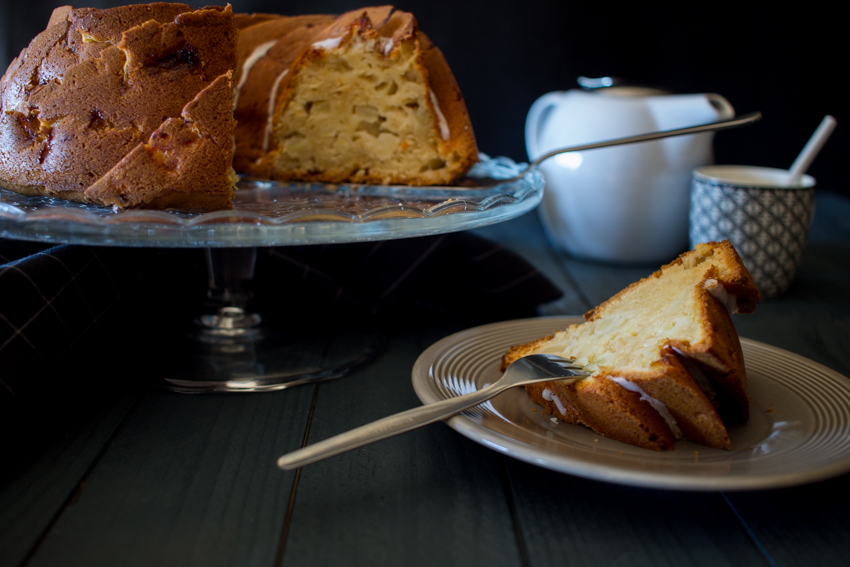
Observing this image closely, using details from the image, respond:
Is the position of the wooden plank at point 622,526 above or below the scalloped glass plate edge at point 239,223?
below

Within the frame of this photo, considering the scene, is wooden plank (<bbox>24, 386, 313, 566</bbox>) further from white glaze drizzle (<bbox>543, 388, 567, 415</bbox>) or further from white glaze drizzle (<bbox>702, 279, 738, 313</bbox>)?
white glaze drizzle (<bbox>702, 279, 738, 313</bbox>)

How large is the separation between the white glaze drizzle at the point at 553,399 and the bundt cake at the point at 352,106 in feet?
2.03

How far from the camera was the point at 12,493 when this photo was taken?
71 centimetres

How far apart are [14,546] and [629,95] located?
164 cm

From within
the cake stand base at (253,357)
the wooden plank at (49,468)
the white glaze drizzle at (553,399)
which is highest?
the white glaze drizzle at (553,399)

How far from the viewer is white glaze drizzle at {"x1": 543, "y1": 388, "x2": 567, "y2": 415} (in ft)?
2.67

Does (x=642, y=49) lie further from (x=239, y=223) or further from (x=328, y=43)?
(x=239, y=223)

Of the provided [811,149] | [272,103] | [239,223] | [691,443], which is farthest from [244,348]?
[811,149]

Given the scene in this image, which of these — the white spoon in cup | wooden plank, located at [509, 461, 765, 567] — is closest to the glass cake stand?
wooden plank, located at [509, 461, 765, 567]

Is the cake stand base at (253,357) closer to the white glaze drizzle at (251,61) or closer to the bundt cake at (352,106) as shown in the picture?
the bundt cake at (352,106)

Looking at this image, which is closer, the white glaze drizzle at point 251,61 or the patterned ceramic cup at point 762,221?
the white glaze drizzle at point 251,61

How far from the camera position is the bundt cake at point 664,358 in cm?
73

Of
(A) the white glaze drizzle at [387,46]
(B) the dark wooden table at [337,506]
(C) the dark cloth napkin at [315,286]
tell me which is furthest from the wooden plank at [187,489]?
(A) the white glaze drizzle at [387,46]

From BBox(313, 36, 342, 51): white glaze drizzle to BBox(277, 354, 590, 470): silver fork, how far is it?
81 centimetres
